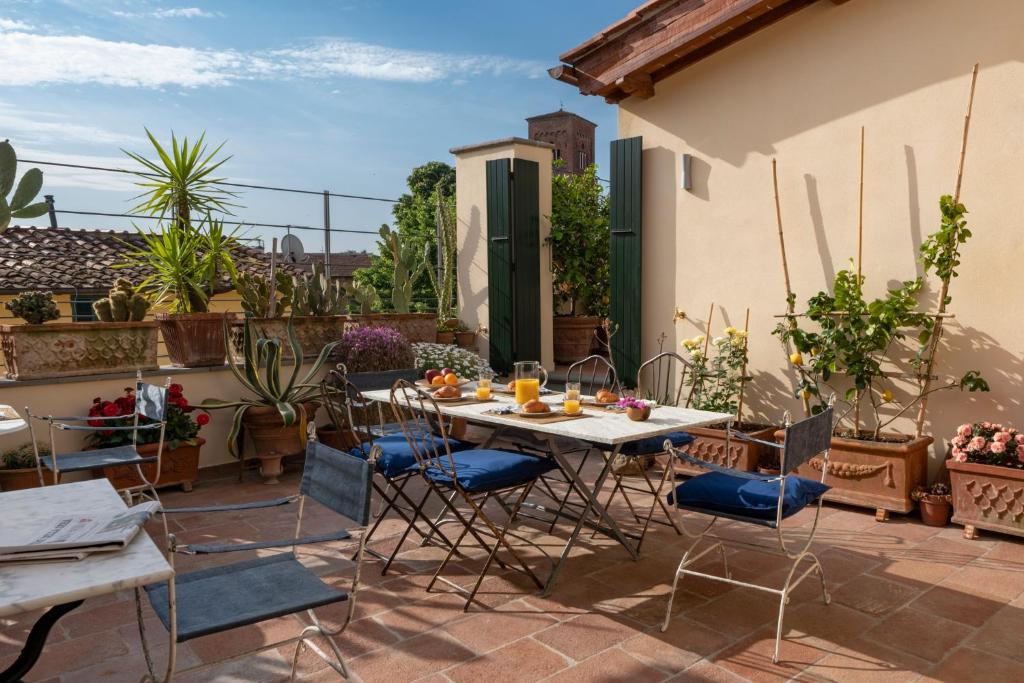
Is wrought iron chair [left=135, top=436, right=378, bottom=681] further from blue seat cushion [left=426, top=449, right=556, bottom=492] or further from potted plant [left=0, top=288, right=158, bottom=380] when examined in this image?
potted plant [left=0, top=288, right=158, bottom=380]

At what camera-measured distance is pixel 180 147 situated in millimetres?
5461

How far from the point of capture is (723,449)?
16.1ft

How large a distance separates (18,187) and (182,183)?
132cm

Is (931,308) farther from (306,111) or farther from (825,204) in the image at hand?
(306,111)

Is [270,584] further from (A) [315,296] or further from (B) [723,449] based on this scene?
(A) [315,296]

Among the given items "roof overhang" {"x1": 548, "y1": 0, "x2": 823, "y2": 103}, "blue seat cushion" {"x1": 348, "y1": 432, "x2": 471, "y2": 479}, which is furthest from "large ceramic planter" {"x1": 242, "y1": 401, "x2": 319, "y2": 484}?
"roof overhang" {"x1": 548, "y1": 0, "x2": 823, "y2": 103}

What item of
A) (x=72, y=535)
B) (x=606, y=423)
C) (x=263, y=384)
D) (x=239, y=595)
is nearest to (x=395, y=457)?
(x=606, y=423)

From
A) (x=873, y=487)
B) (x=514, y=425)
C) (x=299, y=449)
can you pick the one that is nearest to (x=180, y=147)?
(x=299, y=449)

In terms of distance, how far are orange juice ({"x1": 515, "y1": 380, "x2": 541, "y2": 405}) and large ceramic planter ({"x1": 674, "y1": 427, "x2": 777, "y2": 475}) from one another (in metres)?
1.67

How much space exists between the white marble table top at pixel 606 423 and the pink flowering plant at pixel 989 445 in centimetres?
167

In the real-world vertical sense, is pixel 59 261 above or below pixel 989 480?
above

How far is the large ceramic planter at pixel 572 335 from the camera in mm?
7746

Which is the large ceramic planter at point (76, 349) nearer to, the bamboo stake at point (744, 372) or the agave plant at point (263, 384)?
the agave plant at point (263, 384)

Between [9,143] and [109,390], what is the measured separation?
→ 164 centimetres
